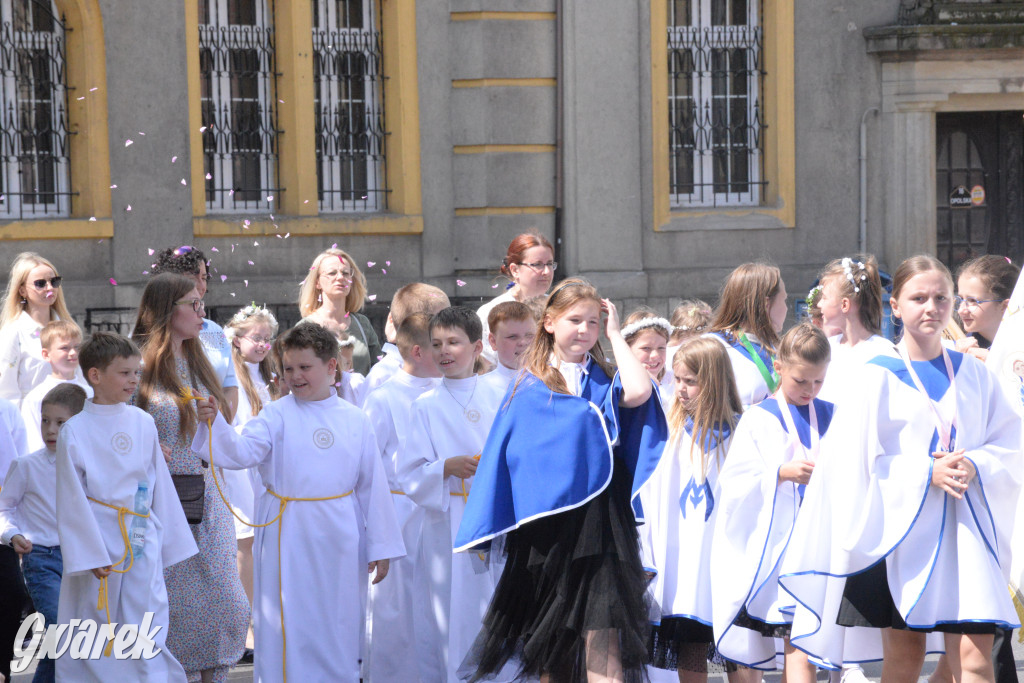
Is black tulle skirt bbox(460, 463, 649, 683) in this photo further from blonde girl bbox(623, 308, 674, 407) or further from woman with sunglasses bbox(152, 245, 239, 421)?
woman with sunglasses bbox(152, 245, 239, 421)

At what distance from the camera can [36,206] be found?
1129 centimetres

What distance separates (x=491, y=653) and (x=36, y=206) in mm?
7884

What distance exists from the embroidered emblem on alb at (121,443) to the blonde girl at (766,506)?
2.26m

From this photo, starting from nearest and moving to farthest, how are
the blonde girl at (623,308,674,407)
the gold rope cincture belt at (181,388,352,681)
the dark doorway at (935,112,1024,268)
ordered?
the gold rope cincture belt at (181,388,352,681) < the blonde girl at (623,308,674,407) < the dark doorway at (935,112,1024,268)

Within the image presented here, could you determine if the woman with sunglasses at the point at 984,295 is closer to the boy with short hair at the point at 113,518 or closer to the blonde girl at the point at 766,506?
the blonde girl at the point at 766,506

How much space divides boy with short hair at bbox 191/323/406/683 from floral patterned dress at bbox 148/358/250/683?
0.44 feet

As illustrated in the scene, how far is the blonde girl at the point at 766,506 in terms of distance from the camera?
4.95m

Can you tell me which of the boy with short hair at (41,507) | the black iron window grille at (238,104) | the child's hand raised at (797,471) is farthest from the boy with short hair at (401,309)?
the black iron window grille at (238,104)

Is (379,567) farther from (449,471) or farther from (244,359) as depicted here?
(244,359)

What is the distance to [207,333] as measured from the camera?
657cm

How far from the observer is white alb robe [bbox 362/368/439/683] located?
19.0 feet

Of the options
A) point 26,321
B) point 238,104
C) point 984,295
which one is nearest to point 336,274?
point 26,321

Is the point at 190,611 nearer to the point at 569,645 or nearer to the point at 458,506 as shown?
the point at 458,506

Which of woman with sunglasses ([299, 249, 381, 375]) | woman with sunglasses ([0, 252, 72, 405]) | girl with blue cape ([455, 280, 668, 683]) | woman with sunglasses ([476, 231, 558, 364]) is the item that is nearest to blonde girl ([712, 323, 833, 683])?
girl with blue cape ([455, 280, 668, 683])
